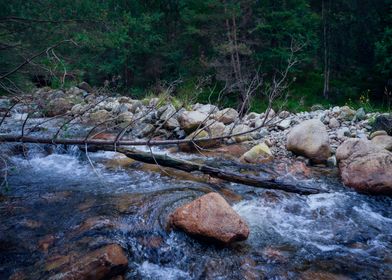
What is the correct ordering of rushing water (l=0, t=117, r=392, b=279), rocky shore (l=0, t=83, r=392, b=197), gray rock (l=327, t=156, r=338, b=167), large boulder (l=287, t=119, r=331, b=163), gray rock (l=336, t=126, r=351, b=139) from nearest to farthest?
rushing water (l=0, t=117, r=392, b=279) < rocky shore (l=0, t=83, r=392, b=197) < gray rock (l=327, t=156, r=338, b=167) < large boulder (l=287, t=119, r=331, b=163) < gray rock (l=336, t=126, r=351, b=139)

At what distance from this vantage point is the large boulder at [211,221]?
11.6 feet

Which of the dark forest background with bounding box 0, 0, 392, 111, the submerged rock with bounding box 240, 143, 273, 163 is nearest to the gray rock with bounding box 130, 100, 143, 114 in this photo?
the dark forest background with bounding box 0, 0, 392, 111

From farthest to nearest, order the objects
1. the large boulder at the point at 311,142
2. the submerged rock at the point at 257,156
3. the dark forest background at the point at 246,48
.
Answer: the dark forest background at the point at 246,48 → the submerged rock at the point at 257,156 → the large boulder at the point at 311,142

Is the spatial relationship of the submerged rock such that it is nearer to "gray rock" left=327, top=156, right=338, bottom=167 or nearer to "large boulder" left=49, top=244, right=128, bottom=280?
"gray rock" left=327, top=156, right=338, bottom=167

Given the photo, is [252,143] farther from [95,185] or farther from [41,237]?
[41,237]

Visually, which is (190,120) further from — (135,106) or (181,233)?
(181,233)

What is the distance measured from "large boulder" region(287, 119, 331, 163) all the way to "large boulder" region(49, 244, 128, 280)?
14.5 feet

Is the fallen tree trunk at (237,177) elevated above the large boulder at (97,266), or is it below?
below

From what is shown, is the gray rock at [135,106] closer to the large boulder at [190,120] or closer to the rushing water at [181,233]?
the large boulder at [190,120]

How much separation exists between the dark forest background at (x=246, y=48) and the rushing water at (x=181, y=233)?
595 centimetres

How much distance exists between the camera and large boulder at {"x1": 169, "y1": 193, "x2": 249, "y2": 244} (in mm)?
3537

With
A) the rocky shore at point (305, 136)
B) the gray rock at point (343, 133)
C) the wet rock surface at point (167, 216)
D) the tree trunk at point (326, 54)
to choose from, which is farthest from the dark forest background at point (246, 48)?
the wet rock surface at point (167, 216)

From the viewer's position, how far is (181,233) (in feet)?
12.3

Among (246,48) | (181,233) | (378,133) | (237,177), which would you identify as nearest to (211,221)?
(181,233)
